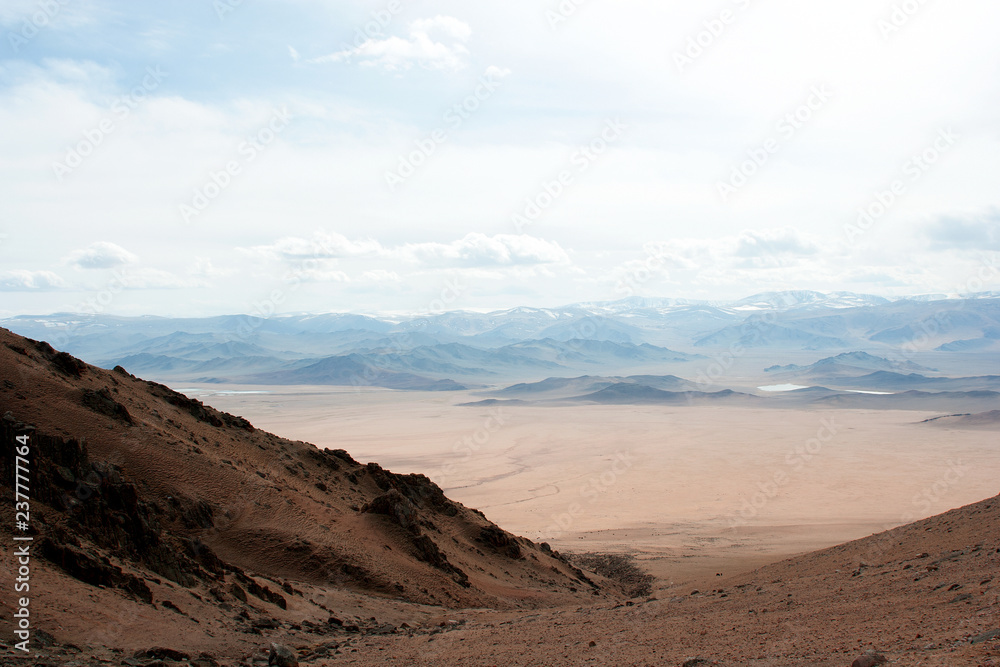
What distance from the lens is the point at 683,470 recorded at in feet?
212

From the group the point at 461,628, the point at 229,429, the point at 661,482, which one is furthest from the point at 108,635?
the point at 661,482

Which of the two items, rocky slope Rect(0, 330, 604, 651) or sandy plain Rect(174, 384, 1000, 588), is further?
sandy plain Rect(174, 384, 1000, 588)

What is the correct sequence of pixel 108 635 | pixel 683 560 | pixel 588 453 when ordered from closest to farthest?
1. pixel 108 635
2. pixel 683 560
3. pixel 588 453

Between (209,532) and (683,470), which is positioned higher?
(683,470)

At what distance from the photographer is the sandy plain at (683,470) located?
35531 mm

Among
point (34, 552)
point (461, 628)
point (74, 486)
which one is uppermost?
point (74, 486)

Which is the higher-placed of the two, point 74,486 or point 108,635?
point 74,486

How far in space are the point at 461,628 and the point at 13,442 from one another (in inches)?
436

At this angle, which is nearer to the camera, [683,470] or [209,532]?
[209,532]

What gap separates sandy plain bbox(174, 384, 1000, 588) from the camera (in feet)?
117

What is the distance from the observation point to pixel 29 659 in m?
9.52

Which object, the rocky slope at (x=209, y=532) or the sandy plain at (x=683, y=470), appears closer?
the rocky slope at (x=209, y=532)

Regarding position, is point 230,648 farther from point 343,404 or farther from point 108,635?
point 343,404

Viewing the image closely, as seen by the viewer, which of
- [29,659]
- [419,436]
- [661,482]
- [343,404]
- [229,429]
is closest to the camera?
[29,659]
